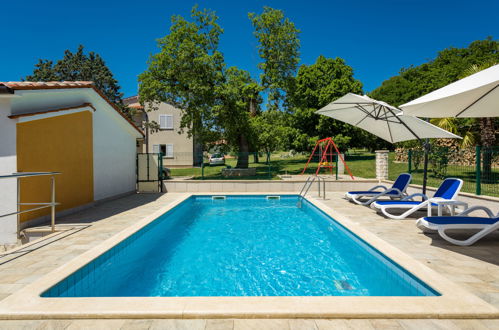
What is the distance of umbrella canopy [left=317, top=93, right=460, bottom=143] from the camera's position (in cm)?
840

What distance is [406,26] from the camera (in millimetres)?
31766

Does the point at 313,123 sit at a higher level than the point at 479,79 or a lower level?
higher

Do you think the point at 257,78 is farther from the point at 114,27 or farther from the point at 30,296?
the point at 30,296

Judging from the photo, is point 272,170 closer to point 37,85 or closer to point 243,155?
point 243,155

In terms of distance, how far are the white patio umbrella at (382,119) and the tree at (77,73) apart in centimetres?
3432

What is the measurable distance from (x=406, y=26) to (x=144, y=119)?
104 feet

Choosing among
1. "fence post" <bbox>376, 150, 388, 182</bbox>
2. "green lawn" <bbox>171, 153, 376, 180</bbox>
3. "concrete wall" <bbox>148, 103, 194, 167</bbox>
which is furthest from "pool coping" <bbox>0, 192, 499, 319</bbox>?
"concrete wall" <bbox>148, 103, 194, 167</bbox>

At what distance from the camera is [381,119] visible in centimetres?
973

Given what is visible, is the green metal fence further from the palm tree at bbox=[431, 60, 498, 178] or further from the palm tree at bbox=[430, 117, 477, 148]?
the palm tree at bbox=[430, 117, 477, 148]

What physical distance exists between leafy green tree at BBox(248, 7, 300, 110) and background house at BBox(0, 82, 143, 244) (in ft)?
38.8

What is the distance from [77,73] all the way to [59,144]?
3728 cm

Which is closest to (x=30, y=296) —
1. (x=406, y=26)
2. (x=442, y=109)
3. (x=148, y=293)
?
(x=148, y=293)

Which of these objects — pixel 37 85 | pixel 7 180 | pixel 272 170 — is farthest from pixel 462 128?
pixel 7 180

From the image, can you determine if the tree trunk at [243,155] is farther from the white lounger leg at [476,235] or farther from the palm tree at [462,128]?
the white lounger leg at [476,235]
